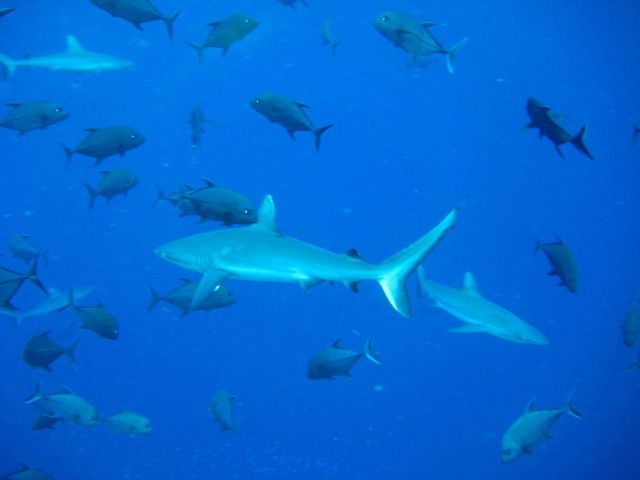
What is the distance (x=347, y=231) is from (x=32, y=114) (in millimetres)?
14670

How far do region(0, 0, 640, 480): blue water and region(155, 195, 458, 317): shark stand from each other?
10.7 m

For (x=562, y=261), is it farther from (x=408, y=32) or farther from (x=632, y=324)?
(x=408, y=32)

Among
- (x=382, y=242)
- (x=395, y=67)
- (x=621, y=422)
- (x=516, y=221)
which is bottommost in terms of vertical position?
(x=621, y=422)

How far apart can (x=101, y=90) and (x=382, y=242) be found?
1353cm

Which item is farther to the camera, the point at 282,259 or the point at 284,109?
the point at 284,109

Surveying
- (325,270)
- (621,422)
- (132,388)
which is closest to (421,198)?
(621,422)

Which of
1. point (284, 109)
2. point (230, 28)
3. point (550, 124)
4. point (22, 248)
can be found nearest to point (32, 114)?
point (22, 248)

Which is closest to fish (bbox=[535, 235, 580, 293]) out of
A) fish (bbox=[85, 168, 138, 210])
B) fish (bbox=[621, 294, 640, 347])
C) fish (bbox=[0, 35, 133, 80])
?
fish (bbox=[621, 294, 640, 347])

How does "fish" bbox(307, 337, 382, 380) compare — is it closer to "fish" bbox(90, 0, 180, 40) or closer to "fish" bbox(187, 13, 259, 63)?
"fish" bbox(187, 13, 259, 63)

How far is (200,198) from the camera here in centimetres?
464

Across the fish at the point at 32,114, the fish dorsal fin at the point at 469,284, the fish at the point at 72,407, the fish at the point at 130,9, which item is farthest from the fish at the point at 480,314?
the fish at the point at 32,114

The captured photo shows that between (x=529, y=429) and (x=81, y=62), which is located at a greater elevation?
(x=81, y=62)

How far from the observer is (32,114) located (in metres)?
5.98

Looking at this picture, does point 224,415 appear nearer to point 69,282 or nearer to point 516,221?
point 69,282
